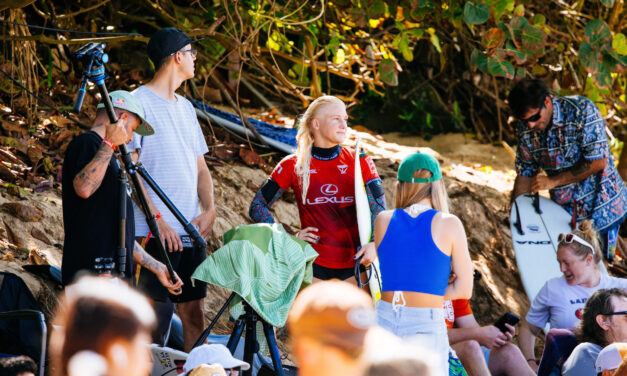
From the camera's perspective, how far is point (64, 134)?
5684 mm

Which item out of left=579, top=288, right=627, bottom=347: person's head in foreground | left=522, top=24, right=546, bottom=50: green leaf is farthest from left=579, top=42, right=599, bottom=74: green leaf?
left=579, top=288, right=627, bottom=347: person's head in foreground

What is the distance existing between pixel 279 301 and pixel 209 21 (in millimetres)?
3490

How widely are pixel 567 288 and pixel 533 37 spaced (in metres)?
2.07

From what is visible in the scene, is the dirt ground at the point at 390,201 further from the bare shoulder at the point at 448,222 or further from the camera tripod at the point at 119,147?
the bare shoulder at the point at 448,222

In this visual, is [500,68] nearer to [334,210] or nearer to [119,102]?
[334,210]

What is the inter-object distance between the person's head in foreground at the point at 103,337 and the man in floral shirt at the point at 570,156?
4073 mm

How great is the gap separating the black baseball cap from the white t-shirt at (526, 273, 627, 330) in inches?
103

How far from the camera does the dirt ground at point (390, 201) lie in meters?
4.47

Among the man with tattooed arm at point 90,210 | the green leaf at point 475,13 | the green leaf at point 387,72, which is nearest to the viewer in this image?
the man with tattooed arm at point 90,210

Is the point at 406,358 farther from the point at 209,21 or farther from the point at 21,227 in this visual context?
the point at 209,21

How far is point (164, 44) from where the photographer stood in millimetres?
3979

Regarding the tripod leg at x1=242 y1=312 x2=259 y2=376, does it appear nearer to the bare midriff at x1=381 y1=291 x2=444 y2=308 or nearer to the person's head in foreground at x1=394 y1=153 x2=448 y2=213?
the bare midriff at x1=381 y1=291 x2=444 y2=308

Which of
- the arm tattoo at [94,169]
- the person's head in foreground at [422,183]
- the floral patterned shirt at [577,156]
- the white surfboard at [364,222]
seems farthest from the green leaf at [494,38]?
the arm tattoo at [94,169]

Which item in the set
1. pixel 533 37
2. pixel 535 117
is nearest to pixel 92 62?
pixel 535 117
